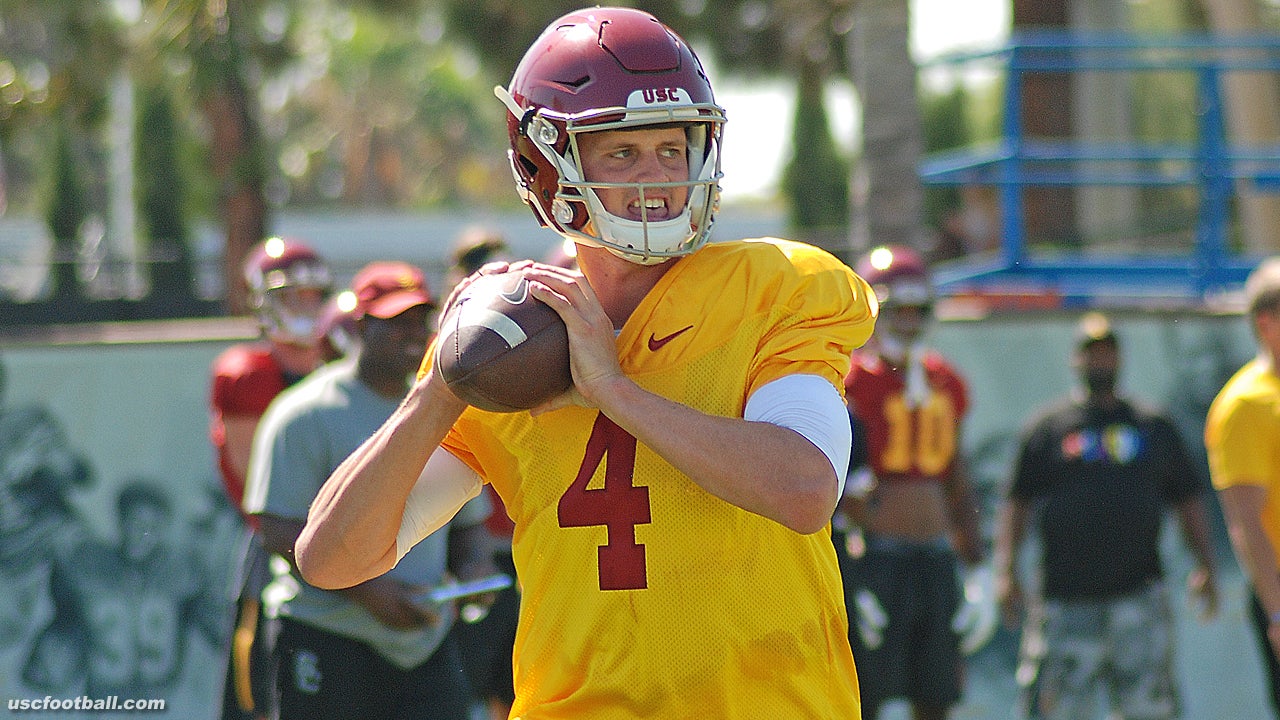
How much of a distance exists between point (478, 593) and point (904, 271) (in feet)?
8.07

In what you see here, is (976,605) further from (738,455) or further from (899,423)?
(738,455)

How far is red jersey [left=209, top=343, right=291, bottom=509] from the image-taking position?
19.0 feet

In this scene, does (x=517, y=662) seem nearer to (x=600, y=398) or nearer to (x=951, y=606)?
(x=600, y=398)

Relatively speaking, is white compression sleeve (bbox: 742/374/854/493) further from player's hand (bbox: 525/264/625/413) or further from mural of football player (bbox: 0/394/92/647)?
mural of football player (bbox: 0/394/92/647)

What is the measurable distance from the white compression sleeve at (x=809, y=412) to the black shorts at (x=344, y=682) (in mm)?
2517

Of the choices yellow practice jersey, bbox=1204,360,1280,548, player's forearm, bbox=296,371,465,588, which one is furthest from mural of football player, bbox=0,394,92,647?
player's forearm, bbox=296,371,465,588

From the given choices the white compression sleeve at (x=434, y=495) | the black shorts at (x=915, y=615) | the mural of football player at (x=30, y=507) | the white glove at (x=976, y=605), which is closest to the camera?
the white compression sleeve at (x=434, y=495)

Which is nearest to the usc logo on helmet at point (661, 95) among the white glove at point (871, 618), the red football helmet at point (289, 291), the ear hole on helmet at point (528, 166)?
the ear hole on helmet at point (528, 166)

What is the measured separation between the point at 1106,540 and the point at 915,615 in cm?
88

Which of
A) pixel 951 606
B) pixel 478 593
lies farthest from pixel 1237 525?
pixel 478 593

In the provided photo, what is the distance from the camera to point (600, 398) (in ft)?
7.22

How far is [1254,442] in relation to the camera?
17.6 feet

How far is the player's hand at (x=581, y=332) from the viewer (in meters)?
2.21

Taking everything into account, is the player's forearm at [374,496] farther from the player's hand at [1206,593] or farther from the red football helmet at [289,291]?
the player's hand at [1206,593]
